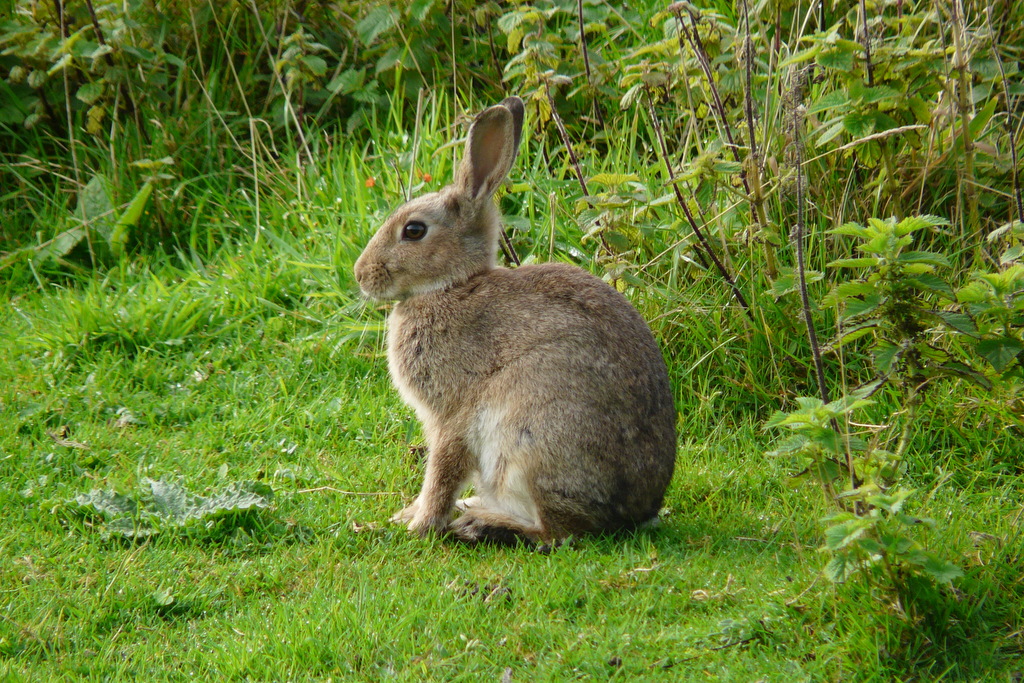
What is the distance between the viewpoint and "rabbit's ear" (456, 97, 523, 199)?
14.9 ft

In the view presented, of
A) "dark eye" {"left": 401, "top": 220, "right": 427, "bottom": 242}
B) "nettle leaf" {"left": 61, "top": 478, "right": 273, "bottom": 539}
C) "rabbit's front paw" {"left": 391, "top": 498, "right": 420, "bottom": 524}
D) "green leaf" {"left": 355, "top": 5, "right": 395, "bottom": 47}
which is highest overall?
"green leaf" {"left": 355, "top": 5, "right": 395, "bottom": 47}

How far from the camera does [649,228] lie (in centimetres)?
516

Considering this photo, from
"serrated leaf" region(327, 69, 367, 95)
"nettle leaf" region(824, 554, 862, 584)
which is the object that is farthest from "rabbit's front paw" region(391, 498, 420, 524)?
"serrated leaf" region(327, 69, 367, 95)

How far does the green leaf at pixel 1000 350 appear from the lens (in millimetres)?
3508

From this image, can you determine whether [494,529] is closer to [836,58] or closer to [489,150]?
[489,150]

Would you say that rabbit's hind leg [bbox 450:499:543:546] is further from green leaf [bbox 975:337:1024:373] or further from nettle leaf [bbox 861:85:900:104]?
nettle leaf [bbox 861:85:900:104]

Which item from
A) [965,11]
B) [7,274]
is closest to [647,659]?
[965,11]

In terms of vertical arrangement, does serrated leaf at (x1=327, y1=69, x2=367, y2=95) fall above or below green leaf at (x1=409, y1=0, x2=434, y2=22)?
below

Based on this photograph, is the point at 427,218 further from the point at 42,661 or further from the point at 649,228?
the point at 42,661

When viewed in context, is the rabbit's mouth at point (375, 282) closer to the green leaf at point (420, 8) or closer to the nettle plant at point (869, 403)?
the nettle plant at point (869, 403)

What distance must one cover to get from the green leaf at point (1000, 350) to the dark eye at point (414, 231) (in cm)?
233

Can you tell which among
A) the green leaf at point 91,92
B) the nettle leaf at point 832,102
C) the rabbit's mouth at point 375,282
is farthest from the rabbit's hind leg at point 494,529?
the green leaf at point 91,92

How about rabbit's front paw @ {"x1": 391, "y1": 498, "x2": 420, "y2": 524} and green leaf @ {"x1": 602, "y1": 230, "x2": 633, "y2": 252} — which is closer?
rabbit's front paw @ {"x1": 391, "y1": 498, "x2": 420, "y2": 524}

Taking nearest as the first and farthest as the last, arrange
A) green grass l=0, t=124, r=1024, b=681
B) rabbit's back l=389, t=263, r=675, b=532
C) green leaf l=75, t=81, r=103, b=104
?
1. green grass l=0, t=124, r=1024, b=681
2. rabbit's back l=389, t=263, r=675, b=532
3. green leaf l=75, t=81, r=103, b=104
